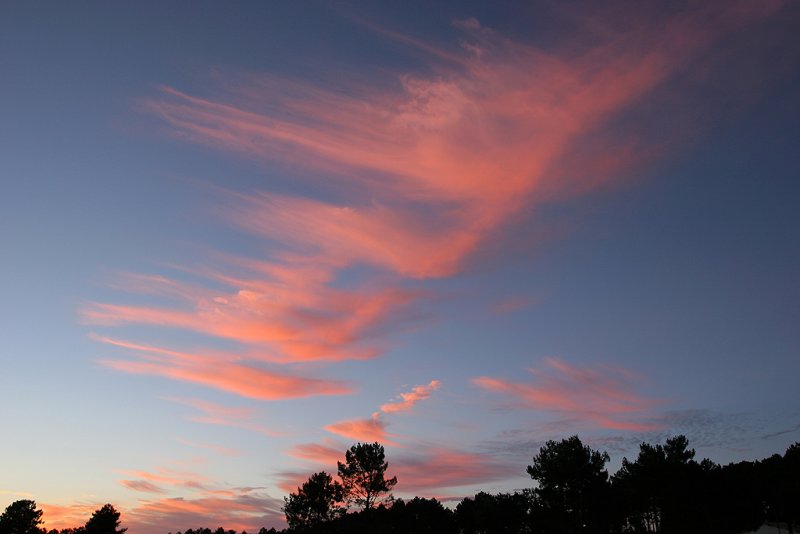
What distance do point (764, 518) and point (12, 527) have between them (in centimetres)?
15599

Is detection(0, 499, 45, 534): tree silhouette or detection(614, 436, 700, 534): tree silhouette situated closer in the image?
detection(614, 436, 700, 534): tree silhouette

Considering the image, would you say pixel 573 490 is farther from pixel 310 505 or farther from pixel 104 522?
pixel 104 522

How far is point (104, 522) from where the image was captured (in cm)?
12744

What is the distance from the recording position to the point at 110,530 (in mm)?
128000

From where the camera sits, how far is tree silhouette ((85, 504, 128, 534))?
126 m

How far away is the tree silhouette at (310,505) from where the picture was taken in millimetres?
115375

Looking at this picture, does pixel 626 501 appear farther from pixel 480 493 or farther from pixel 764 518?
pixel 480 493

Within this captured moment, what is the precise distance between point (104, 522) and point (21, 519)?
1929 centimetres

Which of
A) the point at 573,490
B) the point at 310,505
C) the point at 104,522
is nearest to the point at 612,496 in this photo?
the point at 573,490

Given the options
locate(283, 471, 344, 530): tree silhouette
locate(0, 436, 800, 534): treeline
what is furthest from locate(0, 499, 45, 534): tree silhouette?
locate(283, 471, 344, 530): tree silhouette

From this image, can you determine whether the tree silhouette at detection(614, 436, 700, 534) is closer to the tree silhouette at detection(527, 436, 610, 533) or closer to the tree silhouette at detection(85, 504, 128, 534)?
the tree silhouette at detection(527, 436, 610, 533)

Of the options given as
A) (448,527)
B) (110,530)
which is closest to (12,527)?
(110,530)

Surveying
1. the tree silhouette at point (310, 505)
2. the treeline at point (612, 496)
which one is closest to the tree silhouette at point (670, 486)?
the treeline at point (612, 496)

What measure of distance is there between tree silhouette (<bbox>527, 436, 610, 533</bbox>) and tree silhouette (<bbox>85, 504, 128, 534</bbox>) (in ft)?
339
